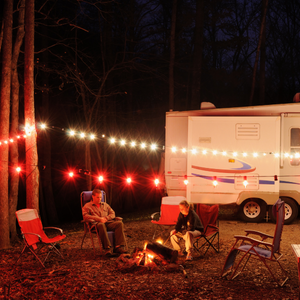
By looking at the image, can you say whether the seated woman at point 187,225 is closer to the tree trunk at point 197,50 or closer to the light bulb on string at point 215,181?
the light bulb on string at point 215,181

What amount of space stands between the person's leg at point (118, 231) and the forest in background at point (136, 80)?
5.89m

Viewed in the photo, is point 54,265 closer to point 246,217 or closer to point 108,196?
point 246,217

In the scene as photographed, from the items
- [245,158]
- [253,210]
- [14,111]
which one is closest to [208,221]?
[245,158]

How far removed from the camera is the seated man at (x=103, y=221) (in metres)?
4.98

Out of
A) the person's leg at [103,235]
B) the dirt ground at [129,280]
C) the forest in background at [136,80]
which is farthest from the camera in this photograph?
the forest in background at [136,80]

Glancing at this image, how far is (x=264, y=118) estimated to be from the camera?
700 cm

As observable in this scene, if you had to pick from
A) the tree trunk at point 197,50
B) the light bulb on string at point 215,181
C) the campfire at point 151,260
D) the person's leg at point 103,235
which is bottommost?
the campfire at point 151,260

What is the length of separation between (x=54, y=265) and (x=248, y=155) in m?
4.51

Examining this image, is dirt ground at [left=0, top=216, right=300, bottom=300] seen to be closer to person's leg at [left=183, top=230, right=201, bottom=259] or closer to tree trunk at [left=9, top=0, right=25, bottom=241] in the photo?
person's leg at [left=183, top=230, right=201, bottom=259]

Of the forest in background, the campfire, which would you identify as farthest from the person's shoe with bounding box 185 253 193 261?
the forest in background

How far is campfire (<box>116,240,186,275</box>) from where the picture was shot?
416cm

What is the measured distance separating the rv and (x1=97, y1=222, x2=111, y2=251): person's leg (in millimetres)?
2613

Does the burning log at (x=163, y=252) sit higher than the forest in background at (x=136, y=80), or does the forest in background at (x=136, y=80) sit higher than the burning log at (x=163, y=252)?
the forest in background at (x=136, y=80)

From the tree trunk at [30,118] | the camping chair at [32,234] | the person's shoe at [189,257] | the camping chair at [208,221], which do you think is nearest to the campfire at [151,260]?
the person's shoe at [189,257]
